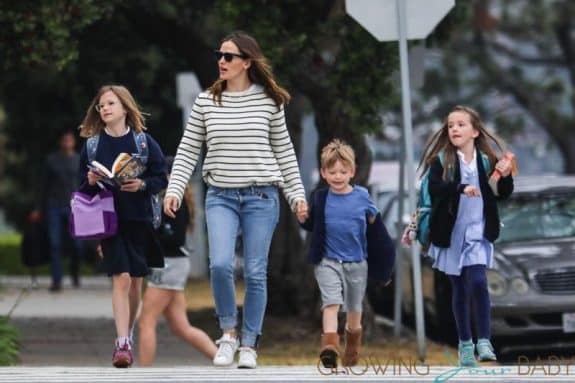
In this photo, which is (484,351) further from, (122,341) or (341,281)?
(122,341)

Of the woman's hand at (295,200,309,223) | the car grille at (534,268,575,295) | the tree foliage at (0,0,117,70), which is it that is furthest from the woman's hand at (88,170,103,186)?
the car grille at (534,268,575,295)

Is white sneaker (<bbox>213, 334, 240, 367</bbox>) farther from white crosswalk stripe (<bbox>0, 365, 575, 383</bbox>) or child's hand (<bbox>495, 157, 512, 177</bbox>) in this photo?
child's hand (<bbox>495, 157, 512, 177</bbox>)

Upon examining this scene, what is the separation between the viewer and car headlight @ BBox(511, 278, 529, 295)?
1296 cm

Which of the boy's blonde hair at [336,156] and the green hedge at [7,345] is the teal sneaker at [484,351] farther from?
the green hedge at [7,345]

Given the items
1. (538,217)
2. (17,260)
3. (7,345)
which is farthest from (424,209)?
(17,260)

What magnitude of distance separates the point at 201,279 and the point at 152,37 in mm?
7367

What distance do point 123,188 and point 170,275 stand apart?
1.64 meters

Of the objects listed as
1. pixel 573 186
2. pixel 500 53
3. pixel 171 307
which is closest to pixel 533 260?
pixel 573 186

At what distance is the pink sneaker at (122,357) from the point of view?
9398 mm

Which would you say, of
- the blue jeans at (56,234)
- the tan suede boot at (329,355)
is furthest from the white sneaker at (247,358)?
the blue jeans at (56,234)

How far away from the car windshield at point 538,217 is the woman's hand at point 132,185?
4.83 m

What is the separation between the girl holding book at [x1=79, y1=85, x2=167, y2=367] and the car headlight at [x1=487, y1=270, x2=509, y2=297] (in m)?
3.89

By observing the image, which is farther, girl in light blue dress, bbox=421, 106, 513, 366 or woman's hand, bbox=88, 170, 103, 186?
girl in light blue dress, bbox=421, 106, 513, 366

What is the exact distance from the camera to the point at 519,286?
13.0m
